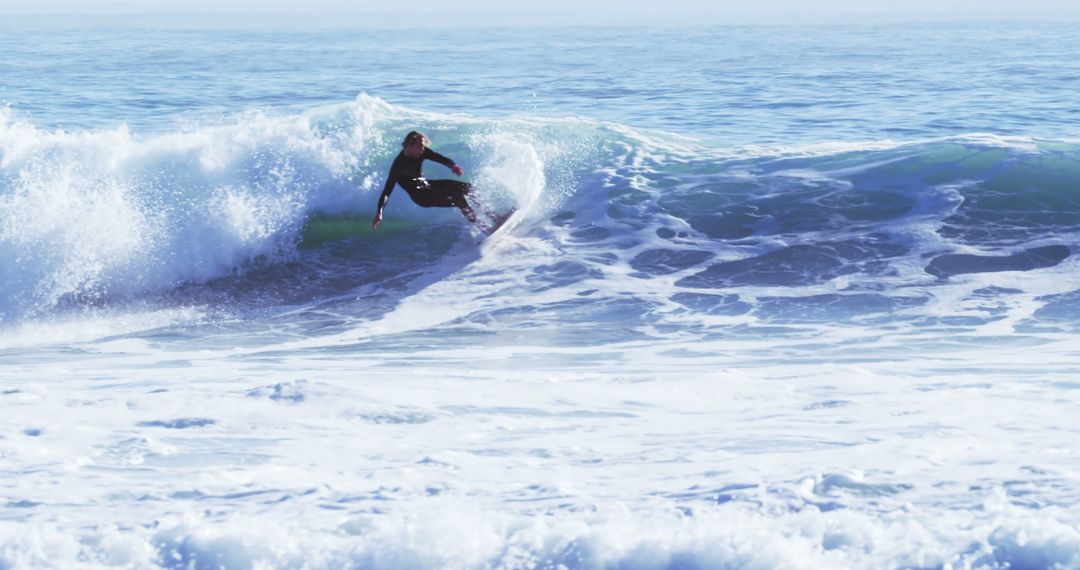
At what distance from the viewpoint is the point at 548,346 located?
27.3 ft

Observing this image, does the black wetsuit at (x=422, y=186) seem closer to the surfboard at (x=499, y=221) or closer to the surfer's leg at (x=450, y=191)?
the surfer's leg at (x=450, y=191)

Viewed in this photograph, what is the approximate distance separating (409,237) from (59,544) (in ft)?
26.7

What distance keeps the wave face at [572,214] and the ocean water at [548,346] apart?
0.05 m

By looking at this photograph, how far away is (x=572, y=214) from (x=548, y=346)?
433cm

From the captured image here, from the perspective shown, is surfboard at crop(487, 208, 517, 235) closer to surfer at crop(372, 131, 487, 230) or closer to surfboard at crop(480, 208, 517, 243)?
surfboard at crop(480, 208, 517, 243)

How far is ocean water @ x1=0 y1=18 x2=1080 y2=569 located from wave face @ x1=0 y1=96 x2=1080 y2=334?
5 cm

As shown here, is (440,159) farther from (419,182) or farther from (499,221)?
(499,221)

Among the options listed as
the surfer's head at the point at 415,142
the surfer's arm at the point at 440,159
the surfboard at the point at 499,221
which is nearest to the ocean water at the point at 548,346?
the surfboard at the point at 499,221

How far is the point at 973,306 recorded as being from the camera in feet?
29.8

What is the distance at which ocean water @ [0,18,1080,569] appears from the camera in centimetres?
436

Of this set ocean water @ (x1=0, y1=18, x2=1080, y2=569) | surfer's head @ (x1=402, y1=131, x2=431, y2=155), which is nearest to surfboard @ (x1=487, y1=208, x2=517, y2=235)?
ocean water @ (x1=0, y1=18, x2=1080, y2=569)

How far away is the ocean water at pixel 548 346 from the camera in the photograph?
4.36m

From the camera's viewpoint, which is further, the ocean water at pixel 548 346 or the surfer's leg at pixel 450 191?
the surfer's leg at pixel 450 191

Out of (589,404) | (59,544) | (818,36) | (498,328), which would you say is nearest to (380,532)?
(59,544)
